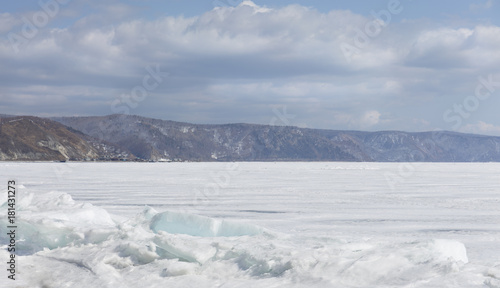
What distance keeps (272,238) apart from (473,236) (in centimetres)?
467

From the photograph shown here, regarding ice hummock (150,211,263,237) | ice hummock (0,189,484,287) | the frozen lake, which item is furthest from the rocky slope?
ice hummock (0,189,484,287)

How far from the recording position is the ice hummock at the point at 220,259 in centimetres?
602

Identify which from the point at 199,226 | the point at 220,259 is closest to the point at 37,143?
the point at 199,226

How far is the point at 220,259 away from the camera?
23.7ft

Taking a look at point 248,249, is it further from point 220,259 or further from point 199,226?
point 199,226

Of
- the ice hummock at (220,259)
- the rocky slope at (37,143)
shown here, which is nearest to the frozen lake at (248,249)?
the ice hummock at (220,259)

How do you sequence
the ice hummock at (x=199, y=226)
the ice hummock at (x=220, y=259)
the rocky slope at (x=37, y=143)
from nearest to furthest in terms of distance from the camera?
the ice hummock at (x=220, y=259), the ice hummock at (x=199, y=226), the rocky slope at (x=37, y=143)

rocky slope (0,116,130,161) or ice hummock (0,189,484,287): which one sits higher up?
rocky slope (0,116,130,161)

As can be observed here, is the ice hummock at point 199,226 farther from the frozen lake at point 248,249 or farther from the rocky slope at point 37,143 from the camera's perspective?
the rocky slope at point 37,143

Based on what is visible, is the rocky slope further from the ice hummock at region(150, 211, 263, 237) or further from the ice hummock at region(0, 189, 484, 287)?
the ice hummock at region(0, 189, 484, 287)

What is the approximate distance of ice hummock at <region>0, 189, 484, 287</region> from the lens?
6.02 m

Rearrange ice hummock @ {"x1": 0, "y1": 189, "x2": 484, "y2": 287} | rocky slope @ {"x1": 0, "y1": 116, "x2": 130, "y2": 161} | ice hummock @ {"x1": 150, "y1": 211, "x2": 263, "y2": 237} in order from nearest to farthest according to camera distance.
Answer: ice hummock @ {"x1": 0, "y1": 189, "x2": 484, "y2": 287} → ice hummock @ {"x1": 150, "y1": 211, "x2": 263, "y2": 237} → rocky slope @ {"x1": 0, "y1": 116, "x2": 130, "y2": 161}

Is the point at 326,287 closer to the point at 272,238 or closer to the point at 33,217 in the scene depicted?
the point at 272,238

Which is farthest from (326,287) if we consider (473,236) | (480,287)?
A: (473,236)
